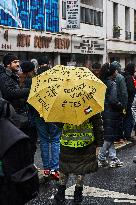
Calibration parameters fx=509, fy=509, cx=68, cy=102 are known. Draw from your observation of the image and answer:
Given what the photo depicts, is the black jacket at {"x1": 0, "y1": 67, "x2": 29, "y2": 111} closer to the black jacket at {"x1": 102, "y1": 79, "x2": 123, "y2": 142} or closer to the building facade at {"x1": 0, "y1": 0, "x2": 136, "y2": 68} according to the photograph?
the black jacket at {"x1": 102, "y1": 79, "x2": 123, "y2": 142}

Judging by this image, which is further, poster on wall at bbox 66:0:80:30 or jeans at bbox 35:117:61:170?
poster on wall at bbox 66:0:80:30

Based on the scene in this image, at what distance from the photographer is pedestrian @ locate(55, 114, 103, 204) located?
5797 mm

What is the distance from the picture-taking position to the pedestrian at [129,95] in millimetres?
11000

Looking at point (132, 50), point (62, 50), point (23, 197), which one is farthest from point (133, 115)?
point (132, 50)

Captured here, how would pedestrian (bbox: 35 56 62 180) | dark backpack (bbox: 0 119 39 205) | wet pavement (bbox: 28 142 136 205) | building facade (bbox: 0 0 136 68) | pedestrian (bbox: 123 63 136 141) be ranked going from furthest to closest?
building facade (bbox: 0 0 136 68) < pedestrian (bbox: 123 63 136 141) < pedestrian (bbox: 35 56 62 180) < wet pavement (bbox: 28 142 136 205) < dark backpack (bbox: 0 119 39 205)

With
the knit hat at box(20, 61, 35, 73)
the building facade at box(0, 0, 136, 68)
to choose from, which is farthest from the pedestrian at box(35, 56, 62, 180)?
the building facade at box(0, 0, 136, 68)

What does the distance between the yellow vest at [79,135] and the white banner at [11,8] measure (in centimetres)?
1114

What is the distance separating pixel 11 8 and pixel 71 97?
13.0 m

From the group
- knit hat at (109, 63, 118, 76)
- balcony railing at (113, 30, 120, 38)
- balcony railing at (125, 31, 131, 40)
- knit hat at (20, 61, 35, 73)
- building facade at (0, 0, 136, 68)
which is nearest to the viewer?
knit hat at (20, 61, 35, 73)

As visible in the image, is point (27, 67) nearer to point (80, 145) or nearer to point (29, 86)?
point (29, 86)

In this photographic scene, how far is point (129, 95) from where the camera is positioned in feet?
36.2

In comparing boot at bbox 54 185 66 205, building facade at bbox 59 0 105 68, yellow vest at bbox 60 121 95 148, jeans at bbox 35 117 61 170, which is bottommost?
boot at bbox 54 185 66 205

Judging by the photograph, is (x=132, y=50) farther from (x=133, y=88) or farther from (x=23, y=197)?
(x=23, y=197)

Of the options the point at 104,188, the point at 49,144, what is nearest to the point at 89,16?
the point at 49,144
